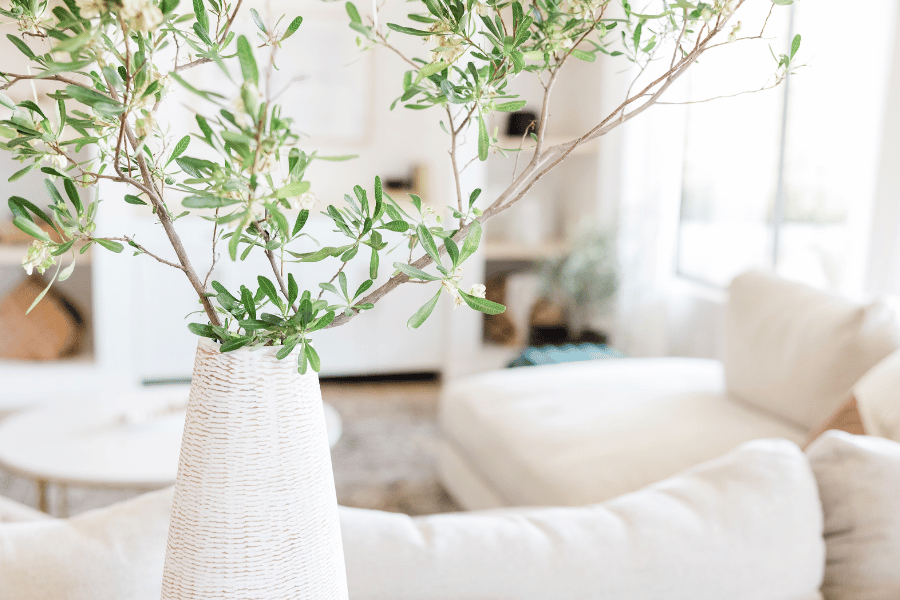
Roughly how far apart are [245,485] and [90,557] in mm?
269

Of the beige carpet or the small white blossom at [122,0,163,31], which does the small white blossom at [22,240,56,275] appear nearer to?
the small white blossom at [122,0,163,31]

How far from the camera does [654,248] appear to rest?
3.70m

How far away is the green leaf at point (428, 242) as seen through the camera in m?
0.48

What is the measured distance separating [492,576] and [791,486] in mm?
334

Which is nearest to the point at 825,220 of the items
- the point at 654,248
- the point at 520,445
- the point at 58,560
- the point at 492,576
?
the point at 654,248

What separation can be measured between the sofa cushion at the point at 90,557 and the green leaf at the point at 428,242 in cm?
39

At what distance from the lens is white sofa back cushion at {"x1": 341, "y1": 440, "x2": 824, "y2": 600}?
2.43 ft

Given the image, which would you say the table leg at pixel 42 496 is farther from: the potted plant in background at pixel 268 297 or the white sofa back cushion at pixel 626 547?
the potted plant in background at pixel 268 297

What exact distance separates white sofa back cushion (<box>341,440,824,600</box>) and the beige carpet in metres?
1.80

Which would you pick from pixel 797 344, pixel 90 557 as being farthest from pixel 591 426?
pixel 90 557

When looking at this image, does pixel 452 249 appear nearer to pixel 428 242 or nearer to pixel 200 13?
pixel 428 242

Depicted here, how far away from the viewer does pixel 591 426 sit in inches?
81.1

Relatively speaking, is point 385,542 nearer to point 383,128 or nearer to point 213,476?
point 213,476

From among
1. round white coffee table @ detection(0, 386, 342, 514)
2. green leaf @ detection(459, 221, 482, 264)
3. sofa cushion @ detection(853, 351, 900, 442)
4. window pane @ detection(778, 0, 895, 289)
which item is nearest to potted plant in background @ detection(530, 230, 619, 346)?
window pane @ detection(778, 0, 895, 289)
